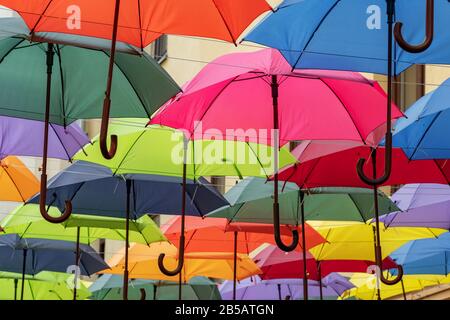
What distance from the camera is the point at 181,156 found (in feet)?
34.5

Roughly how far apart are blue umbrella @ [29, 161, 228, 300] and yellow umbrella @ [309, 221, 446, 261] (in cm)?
215

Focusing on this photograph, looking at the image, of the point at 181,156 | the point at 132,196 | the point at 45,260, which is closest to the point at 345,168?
the point at 181,156

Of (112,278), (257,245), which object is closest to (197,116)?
(257,245)

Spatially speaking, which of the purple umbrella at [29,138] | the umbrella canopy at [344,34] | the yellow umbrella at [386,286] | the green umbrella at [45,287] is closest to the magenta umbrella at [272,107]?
the umbrella canopy at [344,34]

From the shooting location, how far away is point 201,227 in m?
12.7

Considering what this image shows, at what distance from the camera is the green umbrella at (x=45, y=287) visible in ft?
58.6

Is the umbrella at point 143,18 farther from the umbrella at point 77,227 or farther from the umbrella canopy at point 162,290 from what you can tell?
the umbrella canopy at point 162,290

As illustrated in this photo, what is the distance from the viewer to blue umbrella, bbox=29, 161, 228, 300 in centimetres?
1152

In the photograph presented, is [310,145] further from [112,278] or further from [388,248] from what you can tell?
[112,278]

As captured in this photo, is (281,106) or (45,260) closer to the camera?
(281,106)

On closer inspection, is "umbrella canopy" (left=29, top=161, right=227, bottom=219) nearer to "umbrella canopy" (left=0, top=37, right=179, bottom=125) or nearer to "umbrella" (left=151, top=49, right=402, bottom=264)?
"umbrella" (left=151, top=49, right=402, bottom=264)

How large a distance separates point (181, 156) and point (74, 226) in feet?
7.65

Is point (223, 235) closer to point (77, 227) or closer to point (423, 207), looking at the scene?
point (77, 227)

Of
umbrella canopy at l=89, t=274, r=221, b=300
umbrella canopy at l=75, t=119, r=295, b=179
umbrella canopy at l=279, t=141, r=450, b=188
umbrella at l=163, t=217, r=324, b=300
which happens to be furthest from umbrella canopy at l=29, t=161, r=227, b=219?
umbrella canopy at l=89, t=274, r=221, b=300
